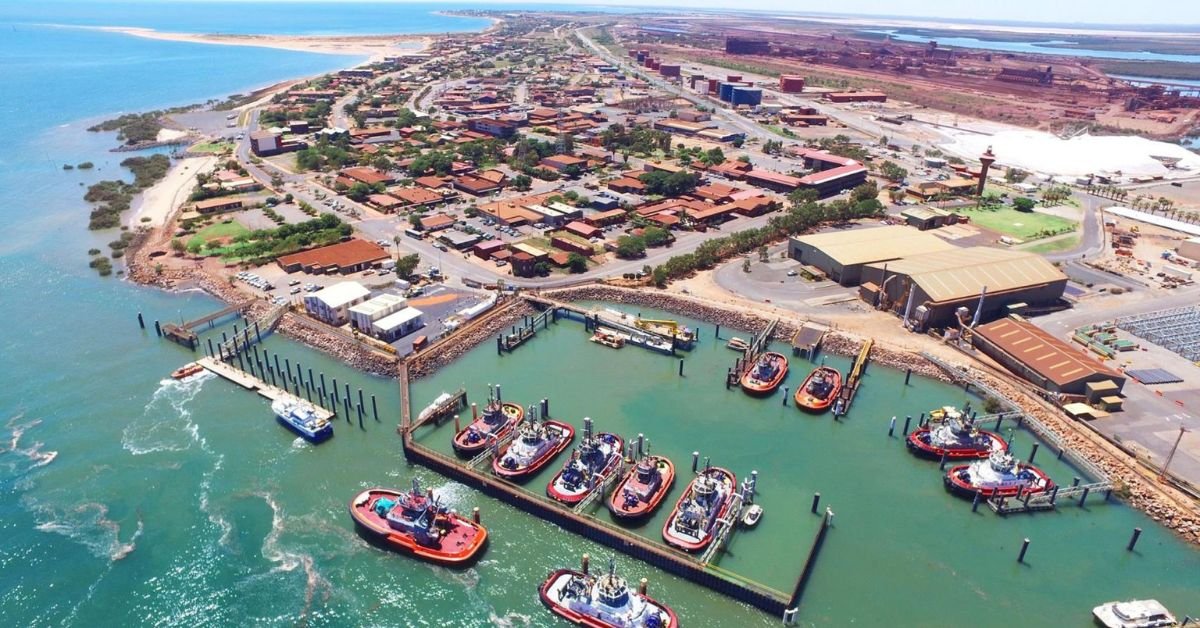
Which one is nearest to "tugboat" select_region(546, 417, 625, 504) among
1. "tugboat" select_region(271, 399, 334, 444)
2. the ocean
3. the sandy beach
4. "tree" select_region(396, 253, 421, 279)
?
the ocean

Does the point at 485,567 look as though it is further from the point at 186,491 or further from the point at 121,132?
the point at 121,132

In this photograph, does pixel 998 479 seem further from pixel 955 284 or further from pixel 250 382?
pixel 250 382

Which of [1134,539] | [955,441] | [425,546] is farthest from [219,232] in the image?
[1134,539]

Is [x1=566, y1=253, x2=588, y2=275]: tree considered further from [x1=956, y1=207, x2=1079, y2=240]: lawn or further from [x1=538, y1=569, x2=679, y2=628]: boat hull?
[x1=956, y1=207, x2=1079, y2=240]: lawn

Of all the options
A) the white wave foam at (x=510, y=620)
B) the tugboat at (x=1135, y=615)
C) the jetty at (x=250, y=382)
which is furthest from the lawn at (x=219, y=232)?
the tugboat at (x=1135, y=615)

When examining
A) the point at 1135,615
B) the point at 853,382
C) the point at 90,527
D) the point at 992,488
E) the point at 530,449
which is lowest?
the point at 90,527

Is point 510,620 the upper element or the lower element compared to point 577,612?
lower

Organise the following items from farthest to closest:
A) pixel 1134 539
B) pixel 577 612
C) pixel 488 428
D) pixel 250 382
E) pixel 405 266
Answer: pixel 405 266
pixel 250 382
pixel 488 428
pixel 1134 539
pixel 577 612
